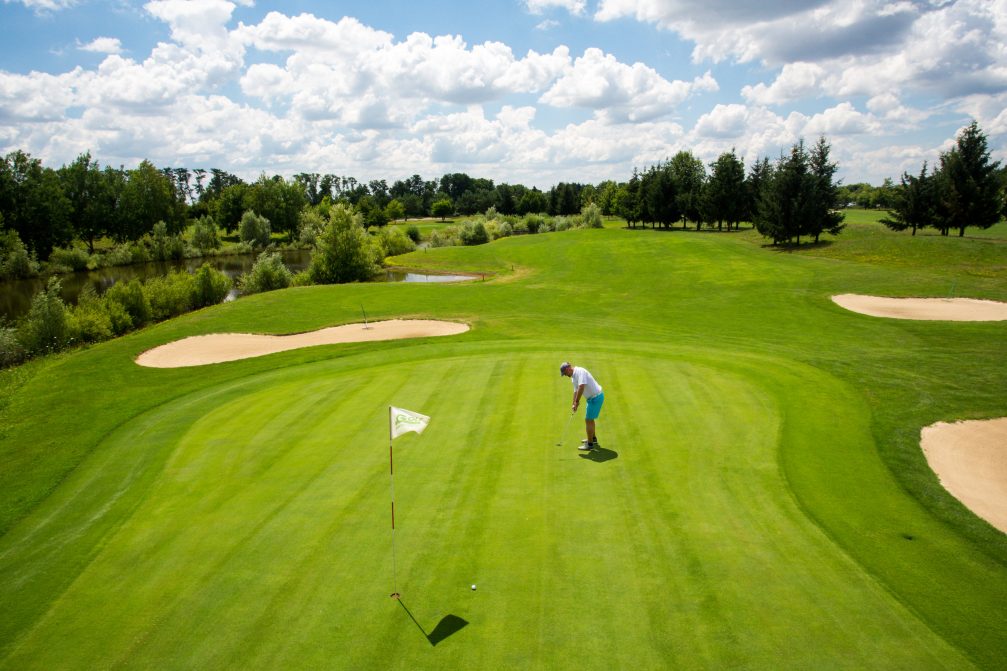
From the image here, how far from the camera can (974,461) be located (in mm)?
13438

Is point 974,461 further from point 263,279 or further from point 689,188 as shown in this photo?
point 689,188

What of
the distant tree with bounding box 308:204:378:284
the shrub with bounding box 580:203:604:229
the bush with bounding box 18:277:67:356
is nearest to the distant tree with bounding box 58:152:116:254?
the distant tree with bounding box 308:204:378:284

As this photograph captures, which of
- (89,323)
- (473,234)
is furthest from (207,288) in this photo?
(473,234)

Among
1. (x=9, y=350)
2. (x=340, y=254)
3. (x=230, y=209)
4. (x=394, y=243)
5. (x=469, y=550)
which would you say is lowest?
(x=9, y=350)

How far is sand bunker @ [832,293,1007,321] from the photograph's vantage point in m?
31.0

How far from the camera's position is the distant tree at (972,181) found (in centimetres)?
5000

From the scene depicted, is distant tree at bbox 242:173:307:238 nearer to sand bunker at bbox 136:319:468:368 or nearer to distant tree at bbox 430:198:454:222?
distant tree at bbox 430:198:454:222

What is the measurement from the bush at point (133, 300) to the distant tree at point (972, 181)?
69161 millimetres

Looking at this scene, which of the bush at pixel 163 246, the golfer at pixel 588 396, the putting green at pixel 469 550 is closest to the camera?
the putting green at pixel 469 550

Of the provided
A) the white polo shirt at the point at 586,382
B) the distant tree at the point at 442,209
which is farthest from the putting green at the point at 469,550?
the distant tree at the point at 442,209

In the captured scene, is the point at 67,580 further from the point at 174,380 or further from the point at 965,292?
the point at 965,292

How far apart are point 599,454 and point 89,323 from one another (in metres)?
36.3

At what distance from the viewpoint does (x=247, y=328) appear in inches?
1341

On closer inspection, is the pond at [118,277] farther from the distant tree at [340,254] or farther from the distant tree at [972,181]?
the distant tree at [972,181]
